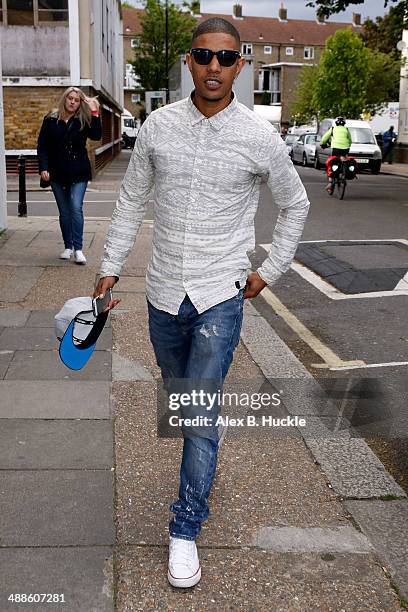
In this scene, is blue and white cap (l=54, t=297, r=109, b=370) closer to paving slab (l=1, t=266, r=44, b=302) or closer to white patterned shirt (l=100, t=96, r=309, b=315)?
white patterned shirt (l=100, t=96, r=309, b=315)

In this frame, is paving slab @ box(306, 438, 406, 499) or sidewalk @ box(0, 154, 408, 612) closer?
sidewalk @ box(0, 154, 408, 612)

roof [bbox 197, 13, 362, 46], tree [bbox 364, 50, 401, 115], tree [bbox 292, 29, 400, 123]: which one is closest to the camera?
tree [bbox 292, 29, 400, 123]

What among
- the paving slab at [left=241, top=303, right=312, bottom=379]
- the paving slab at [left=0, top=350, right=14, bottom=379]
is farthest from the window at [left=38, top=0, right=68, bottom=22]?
the paving slab at [left=0, top=350, right=14, bottom=379]

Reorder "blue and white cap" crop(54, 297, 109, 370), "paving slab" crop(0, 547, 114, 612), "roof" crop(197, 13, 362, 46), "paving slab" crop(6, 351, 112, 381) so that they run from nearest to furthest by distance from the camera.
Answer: "paving slab" crop(0, 547, 114, 612) → "blue and white cap" crop(54, 297, 109, 370) → "paving slab" crop(6, 351, 112, 381) → "roof" crop(197, 13, 362, 46)

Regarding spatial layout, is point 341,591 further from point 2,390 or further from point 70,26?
point 70,26

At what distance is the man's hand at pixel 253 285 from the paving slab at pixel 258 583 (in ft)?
3.34

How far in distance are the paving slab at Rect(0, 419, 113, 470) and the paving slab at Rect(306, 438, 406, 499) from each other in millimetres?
1076

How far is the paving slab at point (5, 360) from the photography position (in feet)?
17.7

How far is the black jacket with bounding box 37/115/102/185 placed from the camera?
8.80 metres

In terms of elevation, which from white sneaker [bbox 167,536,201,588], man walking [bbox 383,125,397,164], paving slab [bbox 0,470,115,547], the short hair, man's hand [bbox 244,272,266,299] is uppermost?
the short hair

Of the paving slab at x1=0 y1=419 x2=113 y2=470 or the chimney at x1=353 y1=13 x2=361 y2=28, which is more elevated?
the chimney at x1=353 y1=13 x2=361 y2=28

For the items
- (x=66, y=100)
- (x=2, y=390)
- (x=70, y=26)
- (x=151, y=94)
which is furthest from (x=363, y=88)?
(x=2, y=390)

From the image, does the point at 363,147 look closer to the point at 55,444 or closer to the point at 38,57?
the point at 38,57

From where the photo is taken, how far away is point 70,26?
904 inches
